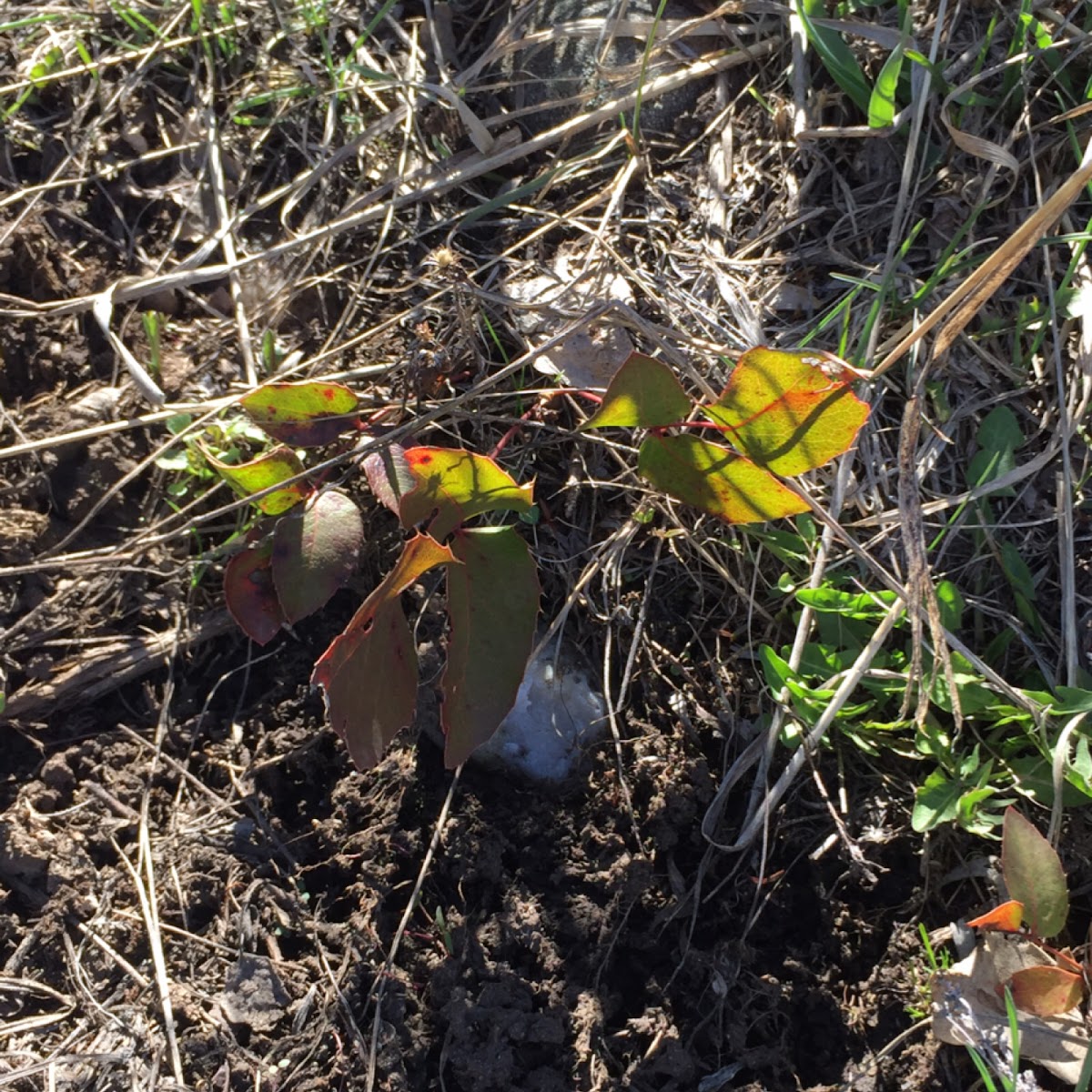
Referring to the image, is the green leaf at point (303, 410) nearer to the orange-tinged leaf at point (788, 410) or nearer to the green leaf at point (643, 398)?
the green leaf at point (643, 398)

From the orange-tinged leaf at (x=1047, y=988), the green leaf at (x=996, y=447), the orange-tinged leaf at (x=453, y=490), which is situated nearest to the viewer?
the orange-tinged leaf at (x=1047, y=988)

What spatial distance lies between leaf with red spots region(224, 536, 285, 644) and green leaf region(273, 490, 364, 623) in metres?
0.04

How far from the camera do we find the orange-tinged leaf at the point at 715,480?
4.24ft

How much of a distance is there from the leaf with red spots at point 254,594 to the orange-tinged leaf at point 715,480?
550mm

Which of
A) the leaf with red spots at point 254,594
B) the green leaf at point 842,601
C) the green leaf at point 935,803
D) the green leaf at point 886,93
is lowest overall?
the green leaf at point 935,803

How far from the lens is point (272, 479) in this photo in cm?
150

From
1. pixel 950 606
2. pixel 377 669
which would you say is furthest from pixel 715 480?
pixel 377 669

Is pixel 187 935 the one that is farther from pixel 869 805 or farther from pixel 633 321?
pixel 633 321

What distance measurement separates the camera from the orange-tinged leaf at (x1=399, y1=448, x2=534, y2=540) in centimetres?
134

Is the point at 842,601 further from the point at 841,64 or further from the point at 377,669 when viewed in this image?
the point at 841,64

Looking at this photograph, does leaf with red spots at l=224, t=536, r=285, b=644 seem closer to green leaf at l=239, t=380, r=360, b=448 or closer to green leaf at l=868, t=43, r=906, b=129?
green leaf at l=239, t=380, r=360, b=448

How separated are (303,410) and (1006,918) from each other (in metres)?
1.15

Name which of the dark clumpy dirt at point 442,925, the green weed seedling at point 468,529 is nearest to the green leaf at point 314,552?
the green weed seedling at point 468,529

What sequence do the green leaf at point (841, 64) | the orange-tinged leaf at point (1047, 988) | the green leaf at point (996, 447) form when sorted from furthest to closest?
the green leaf at point (841, 64) < the green leaf at point (996, 447) < the orange-tinged leaf at point (1047, 988)
